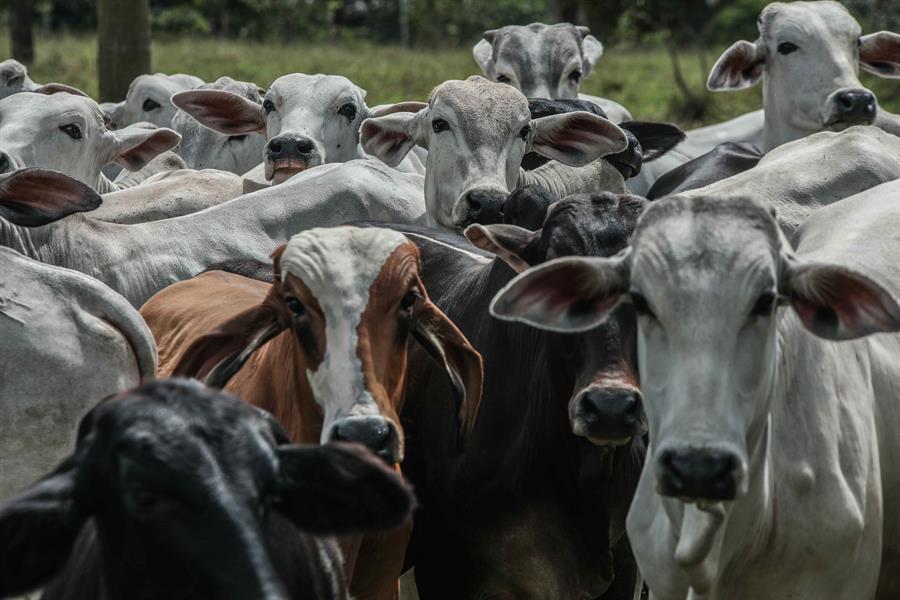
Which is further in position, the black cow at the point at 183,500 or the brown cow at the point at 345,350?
the brown cow at the point at 345,350

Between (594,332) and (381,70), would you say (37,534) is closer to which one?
(594,332)

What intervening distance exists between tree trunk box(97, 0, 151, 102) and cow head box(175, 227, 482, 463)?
7.86 metres

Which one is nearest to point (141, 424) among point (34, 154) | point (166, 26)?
point (34, 154)

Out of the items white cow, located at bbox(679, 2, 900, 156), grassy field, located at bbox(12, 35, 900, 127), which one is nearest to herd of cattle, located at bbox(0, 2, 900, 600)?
white cow, located at bbox(679, 2, 900, 156)

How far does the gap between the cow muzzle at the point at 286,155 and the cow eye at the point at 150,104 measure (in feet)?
9.24

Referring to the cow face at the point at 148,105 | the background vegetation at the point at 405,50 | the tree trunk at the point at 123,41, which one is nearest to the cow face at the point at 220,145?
the cow face at the point at 148,105

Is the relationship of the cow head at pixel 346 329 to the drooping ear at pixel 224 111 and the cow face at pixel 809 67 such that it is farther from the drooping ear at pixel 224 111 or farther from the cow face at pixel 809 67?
the cow face at pixel 809 67

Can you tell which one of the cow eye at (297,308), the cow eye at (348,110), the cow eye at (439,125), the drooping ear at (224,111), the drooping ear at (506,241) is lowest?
the drooping ear at (224,111)

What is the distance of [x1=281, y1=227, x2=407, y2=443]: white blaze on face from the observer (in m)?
4.84

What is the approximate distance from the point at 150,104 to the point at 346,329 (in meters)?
7.05

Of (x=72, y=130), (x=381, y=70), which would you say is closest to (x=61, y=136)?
(x=72, y=130)

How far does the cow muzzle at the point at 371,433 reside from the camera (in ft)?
15.5

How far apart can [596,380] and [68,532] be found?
208 cm

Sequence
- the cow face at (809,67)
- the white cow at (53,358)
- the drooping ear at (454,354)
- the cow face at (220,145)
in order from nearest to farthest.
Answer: the drooping ear at (454,354) → the white cow at (53,358) → the cow face at (809,67) → the cow face at (220,145)
